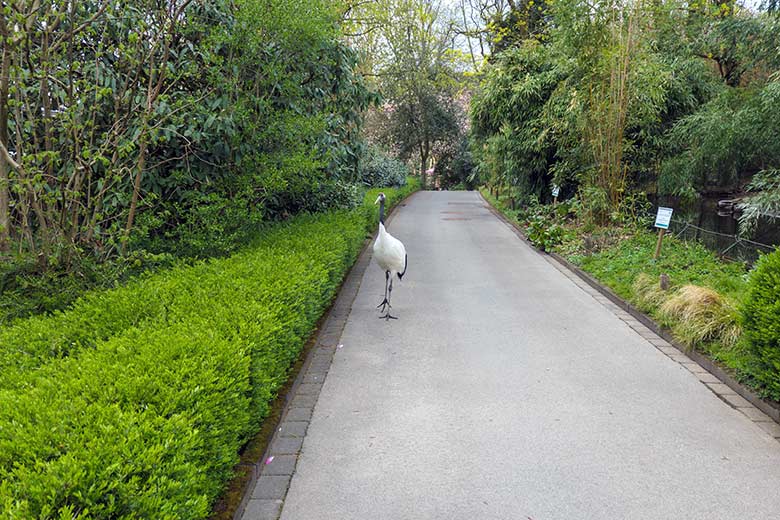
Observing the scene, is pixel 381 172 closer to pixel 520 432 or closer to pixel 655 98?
pixel 655 98

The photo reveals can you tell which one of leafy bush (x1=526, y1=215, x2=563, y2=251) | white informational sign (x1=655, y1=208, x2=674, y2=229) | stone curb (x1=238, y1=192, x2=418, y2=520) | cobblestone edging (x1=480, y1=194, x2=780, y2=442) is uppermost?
white informational sign (x1=655, y1=208, x2=674, y2=229)

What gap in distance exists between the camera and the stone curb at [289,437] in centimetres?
276

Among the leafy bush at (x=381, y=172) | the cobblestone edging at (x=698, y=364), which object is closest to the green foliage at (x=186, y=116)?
the cobblestone edging at (x=698, y=364)

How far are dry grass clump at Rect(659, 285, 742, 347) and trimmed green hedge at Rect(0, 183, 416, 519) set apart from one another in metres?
3.69

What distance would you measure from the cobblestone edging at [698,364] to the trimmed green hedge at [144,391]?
3.46 metres

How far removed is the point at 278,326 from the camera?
11.6 feet

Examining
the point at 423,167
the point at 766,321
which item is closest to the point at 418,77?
the point at 423,167

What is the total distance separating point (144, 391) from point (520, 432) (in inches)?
93.3

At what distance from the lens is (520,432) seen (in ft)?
11.6

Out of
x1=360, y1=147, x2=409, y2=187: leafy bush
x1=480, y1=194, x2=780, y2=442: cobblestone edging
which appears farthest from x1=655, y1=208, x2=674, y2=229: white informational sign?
x1=360, y1=147, x2=409, y2=187: leafy bush

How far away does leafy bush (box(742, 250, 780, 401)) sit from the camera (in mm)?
3623

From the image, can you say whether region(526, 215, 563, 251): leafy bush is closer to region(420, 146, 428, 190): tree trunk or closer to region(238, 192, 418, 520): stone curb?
region(238, 192, 418, 520): stone curb

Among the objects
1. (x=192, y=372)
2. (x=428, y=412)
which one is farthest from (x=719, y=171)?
(x=192, y=372)

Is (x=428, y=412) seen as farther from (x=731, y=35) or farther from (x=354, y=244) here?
(x=731, y=35)
